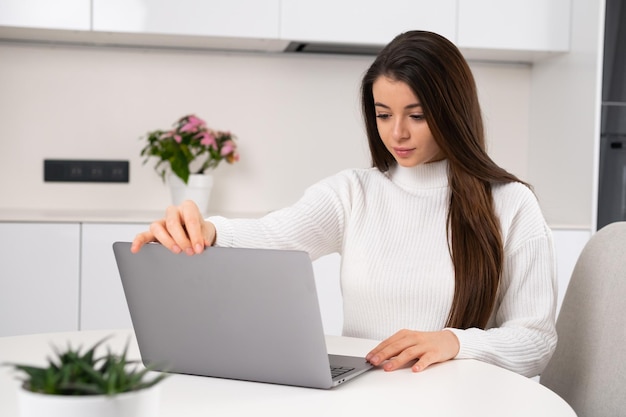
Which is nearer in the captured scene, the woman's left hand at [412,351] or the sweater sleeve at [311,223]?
the woman's left hand at [412,351]

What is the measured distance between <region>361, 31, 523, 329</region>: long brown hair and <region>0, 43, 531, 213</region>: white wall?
1.72 meters

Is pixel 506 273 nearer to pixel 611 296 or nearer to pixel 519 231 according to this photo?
pixel 519 231

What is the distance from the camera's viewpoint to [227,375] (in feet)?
4.03

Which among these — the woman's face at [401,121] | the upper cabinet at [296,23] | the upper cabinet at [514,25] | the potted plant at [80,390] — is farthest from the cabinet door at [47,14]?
the potted plant at [80,390]

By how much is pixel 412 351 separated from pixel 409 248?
0.49 metres

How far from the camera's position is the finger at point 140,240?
1222mm

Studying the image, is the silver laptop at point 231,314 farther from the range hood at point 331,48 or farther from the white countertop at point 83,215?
the range hood at point 331,48

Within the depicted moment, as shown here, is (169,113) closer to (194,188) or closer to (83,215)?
(194,188)

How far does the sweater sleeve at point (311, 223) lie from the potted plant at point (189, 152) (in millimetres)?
1355

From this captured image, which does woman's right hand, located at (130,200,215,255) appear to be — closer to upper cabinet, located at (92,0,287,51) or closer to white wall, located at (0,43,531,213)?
upper cabinet, located at (92,0,287,51)

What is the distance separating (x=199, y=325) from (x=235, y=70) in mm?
2375

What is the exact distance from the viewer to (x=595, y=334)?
1.58m

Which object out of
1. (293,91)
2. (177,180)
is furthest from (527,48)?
(177,180)

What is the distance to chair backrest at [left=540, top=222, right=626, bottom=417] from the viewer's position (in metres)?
1.50
